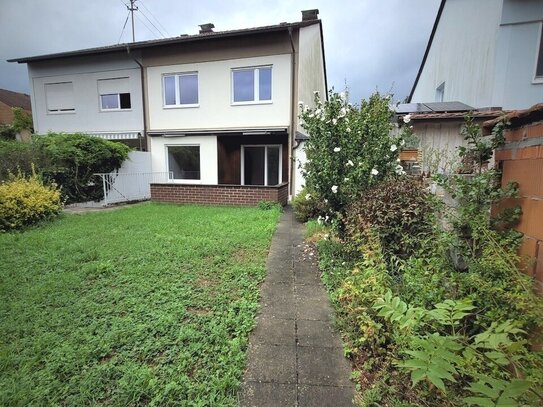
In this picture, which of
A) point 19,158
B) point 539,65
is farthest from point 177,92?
point 539,65

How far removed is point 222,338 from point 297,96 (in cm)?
1041

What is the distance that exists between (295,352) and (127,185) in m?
11.4

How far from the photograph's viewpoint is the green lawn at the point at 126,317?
2.04m

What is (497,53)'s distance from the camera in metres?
8.54

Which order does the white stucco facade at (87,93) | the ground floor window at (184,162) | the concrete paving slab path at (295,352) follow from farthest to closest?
the white stucco facade at (87,93), the ground floor window at (184,162), the concrete paving slab path at (295,352)

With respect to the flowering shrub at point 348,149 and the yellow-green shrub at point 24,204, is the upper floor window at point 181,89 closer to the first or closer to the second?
the yellow-green shrub at point 24,204

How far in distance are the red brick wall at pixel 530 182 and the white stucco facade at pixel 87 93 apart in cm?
1416

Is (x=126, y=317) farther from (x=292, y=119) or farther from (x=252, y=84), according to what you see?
(x=252, y=84)

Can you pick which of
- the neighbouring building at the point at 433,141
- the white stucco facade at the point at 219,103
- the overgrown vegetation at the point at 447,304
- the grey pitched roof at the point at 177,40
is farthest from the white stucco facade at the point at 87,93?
the overgrown vegetation at the point at 447,304

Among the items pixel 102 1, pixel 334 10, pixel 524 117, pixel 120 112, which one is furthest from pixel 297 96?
pixel 102 1

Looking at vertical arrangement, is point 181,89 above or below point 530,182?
above

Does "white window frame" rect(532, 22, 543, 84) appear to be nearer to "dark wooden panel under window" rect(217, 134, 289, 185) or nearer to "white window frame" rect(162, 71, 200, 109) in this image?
"dark wooden panel under window" rect(217, 134, 289, 185)

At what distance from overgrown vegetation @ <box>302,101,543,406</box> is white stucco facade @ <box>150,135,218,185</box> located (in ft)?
31.5

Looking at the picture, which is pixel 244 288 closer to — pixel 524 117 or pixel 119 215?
pixel 524 117
